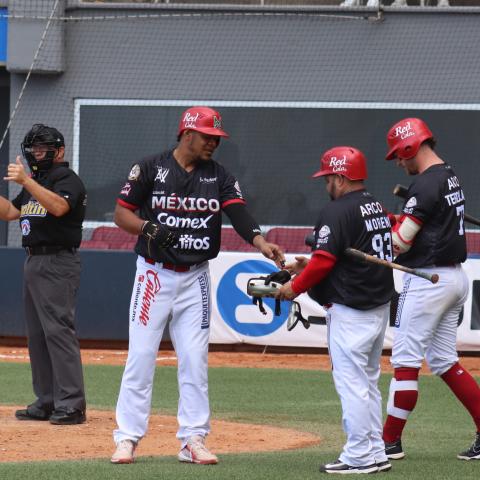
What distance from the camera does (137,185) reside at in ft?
22.1

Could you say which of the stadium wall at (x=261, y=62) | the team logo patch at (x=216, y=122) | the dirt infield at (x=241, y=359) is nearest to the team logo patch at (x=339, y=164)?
the team logo patch at (x=216, y=122)

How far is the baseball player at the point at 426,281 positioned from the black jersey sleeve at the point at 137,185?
1535 mm

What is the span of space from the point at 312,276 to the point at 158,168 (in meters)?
1.15

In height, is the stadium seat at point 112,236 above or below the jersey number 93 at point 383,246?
below

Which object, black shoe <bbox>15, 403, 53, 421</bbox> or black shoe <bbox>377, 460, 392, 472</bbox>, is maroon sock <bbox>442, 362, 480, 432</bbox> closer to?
black shoe <bbox>377, 460, 392, 472</bbox>

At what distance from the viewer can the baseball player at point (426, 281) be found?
699cm

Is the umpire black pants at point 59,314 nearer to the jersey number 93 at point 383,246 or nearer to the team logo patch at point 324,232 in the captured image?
the team logo patch at point 324,232

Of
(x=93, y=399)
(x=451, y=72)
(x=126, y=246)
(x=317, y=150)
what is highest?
(x=451, y=72)

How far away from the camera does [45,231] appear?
833 centimetres

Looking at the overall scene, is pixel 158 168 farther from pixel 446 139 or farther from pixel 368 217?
pixel 446 139

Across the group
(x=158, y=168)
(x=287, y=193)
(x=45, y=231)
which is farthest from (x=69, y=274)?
(x=287, y=193)

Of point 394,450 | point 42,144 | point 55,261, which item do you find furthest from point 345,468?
point 42,144

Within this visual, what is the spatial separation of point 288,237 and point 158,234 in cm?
1038

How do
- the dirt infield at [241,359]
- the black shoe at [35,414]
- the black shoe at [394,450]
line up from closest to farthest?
1. the black shoe at [394,450]
2. the black shoe at [35,414]
3. the dirt infield at [241,359]
